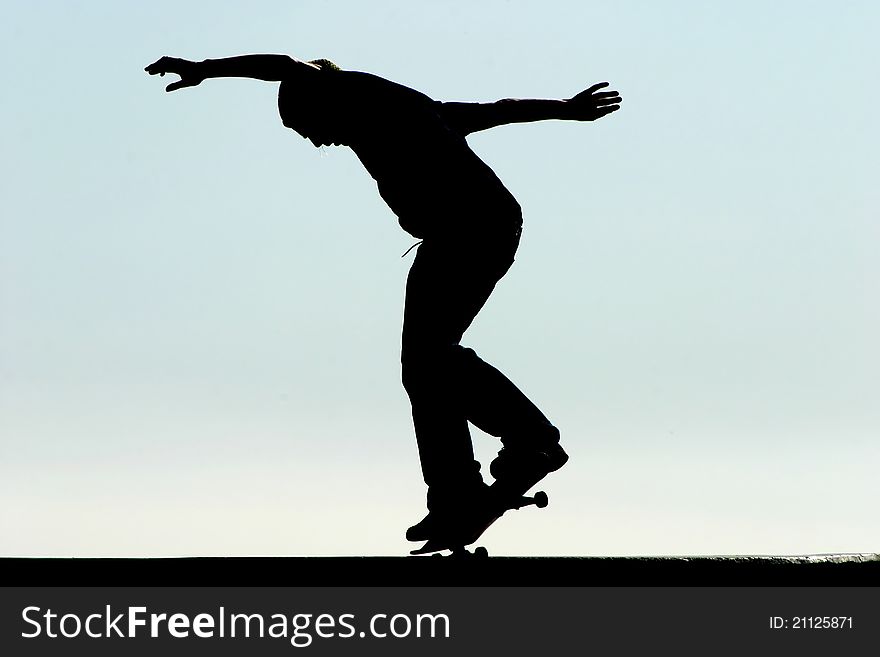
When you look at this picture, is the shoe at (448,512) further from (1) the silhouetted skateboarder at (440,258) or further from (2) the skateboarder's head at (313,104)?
(2) the skateboarder's head at (313,104)

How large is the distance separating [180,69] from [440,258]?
1686mm

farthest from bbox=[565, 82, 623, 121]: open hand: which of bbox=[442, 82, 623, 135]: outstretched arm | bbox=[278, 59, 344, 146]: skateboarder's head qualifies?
bbox=[278, 59, 344, 146]: skateboarder's head

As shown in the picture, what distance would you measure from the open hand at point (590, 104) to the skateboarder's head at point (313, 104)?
1436mm

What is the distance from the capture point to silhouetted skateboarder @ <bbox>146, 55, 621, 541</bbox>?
7031 mm

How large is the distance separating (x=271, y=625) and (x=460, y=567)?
946 millimetres

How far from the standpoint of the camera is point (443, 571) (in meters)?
6.04

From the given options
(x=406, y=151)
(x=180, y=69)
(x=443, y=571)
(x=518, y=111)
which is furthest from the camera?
(x=518, y=111)

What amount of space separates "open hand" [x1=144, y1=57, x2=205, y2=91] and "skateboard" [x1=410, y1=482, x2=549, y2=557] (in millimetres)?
2641

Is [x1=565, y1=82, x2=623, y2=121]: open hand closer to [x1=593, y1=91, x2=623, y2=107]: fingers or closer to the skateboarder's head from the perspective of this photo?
[x1=593, y1=91, x2=623, y2=107]: fingers

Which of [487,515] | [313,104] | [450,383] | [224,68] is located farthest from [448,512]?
[224,68]

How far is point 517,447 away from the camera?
277 inches

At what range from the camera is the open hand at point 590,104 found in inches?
304

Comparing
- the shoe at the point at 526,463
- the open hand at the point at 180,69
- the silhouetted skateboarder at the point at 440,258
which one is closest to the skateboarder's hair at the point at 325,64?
the silhouetted skateboarder at the point at 440,258

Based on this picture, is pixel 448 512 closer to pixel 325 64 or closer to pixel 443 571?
pixel 443 571
